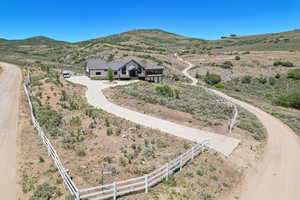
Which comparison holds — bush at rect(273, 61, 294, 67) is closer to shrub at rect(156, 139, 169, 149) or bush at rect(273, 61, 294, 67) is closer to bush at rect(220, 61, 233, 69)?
bush at rect(220, 61, 233, 69)

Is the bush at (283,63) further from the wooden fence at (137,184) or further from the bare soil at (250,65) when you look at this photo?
the wooden fence at (137,184)

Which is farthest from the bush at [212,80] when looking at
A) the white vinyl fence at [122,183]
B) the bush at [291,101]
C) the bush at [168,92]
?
the white vinyl fence at [122,183]

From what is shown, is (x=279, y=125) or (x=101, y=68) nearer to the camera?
(x=279, y=125)

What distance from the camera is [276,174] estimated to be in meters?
12.6

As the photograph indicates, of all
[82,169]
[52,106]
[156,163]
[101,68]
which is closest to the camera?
[82,169]

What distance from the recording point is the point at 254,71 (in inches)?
2534

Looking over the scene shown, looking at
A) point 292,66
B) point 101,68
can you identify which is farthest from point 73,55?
point 292,66

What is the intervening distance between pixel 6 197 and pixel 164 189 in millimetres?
7118

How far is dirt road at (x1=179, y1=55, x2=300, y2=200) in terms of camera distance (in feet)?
35.1

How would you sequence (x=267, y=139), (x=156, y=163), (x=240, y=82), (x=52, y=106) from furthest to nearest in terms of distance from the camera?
(x=240, y=82)
(x=52, y=106)
(x=267, y=139)
(x=156, y=163)

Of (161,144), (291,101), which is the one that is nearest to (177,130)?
(161,144)

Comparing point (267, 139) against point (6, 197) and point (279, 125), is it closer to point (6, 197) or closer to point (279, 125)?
point (279, 125)

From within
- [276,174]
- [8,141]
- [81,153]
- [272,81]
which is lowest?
[276,174]

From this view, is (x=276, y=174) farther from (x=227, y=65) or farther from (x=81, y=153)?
(x=227, y=65)
